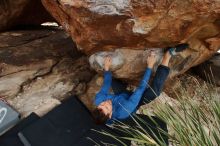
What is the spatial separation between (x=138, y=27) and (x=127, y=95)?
32.5 inches

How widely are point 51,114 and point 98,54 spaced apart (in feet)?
2.88

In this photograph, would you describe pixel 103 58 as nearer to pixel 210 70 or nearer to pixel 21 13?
pixel 210 70

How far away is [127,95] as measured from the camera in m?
4.27

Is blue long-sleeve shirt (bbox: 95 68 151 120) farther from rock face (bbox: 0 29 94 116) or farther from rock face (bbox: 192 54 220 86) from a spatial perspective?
rock face (bbox: 192 54 220 86)

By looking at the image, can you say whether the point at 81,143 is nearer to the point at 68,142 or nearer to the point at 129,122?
the point at 68,142

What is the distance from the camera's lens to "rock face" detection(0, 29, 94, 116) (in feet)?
14.6

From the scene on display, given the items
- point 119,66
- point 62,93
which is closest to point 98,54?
point 119,66

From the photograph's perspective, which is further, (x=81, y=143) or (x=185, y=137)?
(x=81, y=143)

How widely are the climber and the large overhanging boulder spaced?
0.14 m

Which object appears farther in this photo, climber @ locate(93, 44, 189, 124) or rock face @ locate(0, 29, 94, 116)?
rock face @ locate(0, 29, 94, 116)

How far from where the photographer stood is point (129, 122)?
403cm

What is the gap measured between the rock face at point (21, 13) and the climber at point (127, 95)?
227 centimetres

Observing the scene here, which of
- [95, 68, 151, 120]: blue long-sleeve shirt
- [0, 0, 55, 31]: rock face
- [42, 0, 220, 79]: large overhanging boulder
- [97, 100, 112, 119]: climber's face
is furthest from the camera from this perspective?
[0, 0, 55, 31]: rock face

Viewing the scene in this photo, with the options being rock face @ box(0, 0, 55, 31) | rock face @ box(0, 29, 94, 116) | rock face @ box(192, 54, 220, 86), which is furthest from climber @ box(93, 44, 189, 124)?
rock face @ box(0, 0, 55, 31)
